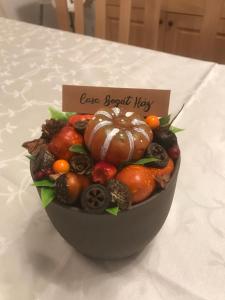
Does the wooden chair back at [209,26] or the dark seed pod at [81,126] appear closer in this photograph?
the dark seed pod at [81,126]

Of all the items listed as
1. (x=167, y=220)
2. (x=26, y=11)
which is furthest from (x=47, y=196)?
(x=26, y=11)

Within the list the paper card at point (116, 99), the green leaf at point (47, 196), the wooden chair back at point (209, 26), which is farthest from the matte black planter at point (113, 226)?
the wooden chair back at point (209, 26)

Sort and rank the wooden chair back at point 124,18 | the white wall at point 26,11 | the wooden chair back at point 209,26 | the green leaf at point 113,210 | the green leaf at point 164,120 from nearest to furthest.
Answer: the green leaf at point 113,210, the green leaf at point 164,120, the wooden chair back at point 209,26, the wooden chair back at point 124,18, the white wall at point 26,11

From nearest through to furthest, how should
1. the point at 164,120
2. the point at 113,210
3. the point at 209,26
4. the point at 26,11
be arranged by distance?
1. the point at 113,210
2. the point at 164,120
3. the point at 209,26
4. the point at 26,11

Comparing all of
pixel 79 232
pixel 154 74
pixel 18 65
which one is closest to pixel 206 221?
pixel 79 232

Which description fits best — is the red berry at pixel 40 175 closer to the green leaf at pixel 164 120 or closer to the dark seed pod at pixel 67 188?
the dark seed pod at pixel 67 188

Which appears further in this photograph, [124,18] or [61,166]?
[124,18]

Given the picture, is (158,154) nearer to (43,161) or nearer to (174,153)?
(174,153)

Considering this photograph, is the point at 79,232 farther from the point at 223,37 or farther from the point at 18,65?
the point at 223,37
